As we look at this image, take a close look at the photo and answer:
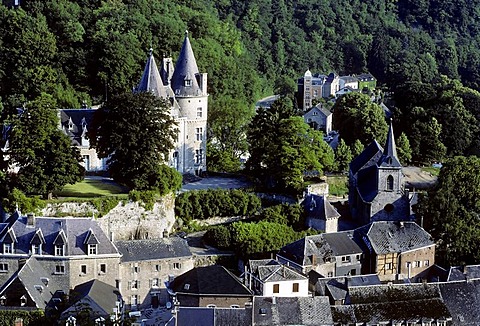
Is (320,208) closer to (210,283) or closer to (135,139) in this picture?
(210,283)

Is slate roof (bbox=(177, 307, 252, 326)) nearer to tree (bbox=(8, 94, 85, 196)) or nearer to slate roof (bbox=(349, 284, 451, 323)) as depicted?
slate roof (bbox=(349, 284, 451, 323))

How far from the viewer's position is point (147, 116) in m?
49.1

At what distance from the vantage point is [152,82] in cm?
5347

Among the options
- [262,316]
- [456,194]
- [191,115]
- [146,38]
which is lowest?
[262,316]

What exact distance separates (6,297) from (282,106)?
21.5m

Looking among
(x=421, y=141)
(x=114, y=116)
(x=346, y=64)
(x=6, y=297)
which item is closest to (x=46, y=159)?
(x=114, y=116)

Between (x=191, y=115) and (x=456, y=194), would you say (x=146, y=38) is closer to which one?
(x=191, y=115)

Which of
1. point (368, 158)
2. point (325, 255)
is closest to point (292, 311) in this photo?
point (325, 255)

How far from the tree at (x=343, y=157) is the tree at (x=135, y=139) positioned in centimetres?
1877

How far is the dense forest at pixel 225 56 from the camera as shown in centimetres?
6431

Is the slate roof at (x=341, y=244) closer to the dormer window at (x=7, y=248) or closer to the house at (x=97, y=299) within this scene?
the house at (x=97, y=299)

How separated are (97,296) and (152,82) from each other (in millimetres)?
15878

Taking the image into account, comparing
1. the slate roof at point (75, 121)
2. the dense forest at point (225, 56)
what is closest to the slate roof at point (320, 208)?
the dense forest at point (225, 56)

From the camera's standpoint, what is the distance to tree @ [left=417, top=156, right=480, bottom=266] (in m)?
50.2
